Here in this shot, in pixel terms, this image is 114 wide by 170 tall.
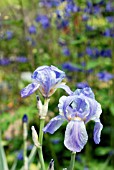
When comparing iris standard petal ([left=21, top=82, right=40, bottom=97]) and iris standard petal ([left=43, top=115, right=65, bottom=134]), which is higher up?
iris standard petal ([left=21, top=82, right=40, bottom=97])

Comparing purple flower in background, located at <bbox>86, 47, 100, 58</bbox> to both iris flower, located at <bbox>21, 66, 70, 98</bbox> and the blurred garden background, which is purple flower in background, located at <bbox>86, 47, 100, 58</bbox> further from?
iris flower, located at <bbox>21, 66, 70, 98</bbox>

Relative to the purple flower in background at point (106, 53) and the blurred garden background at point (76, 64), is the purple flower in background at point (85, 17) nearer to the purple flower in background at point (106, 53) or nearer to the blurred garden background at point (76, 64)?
the blurred garden background at point (76, 64)

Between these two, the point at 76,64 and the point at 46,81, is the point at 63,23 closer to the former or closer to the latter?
the point at 76,64

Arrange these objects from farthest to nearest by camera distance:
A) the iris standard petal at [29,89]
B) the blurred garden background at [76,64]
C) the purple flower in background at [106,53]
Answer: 1. the purple flower in background at [106,53]
2. the blurred garden background at [76,64]
3. the iris standard petal at [29,89]

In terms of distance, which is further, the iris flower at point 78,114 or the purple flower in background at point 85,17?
the purple flower in background at point 85,17

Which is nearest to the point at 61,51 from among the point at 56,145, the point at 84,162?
the point at 56,145

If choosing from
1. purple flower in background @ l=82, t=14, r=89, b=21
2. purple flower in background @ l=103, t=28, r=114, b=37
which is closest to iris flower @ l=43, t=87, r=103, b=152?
purple flower in background @ l=103, t=28, r=114, b=37

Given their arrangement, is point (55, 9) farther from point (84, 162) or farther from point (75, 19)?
point (84, 162)

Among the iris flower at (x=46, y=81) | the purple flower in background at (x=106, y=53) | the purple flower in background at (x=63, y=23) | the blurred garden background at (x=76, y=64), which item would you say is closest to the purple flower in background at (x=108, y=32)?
the blurred garden background at (x=76, y=64)
